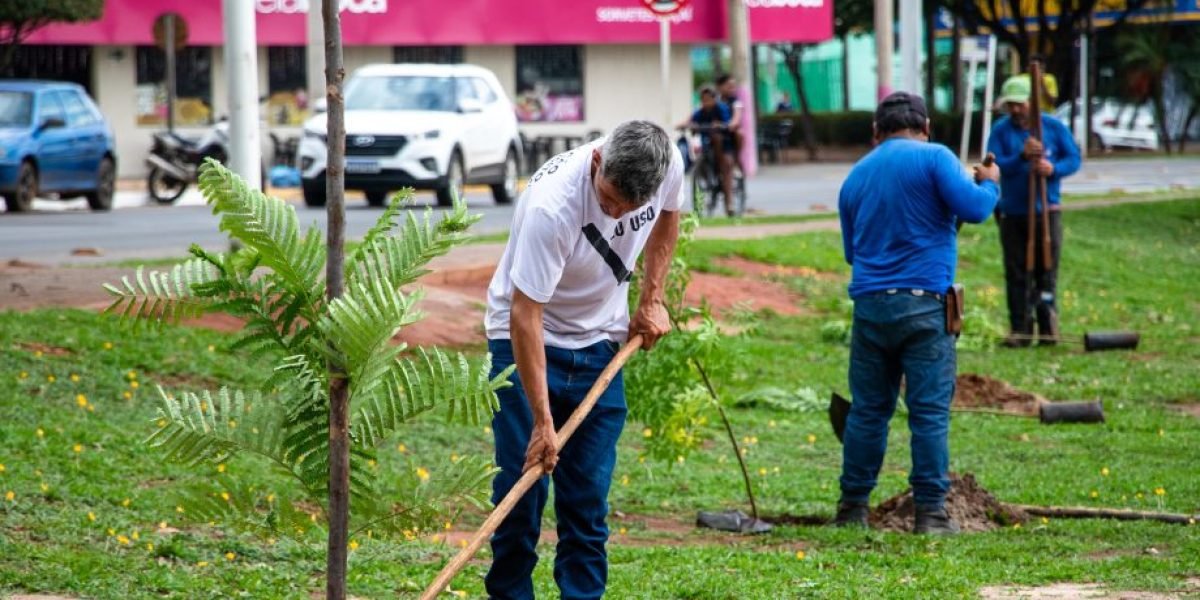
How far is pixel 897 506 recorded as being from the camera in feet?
26.2

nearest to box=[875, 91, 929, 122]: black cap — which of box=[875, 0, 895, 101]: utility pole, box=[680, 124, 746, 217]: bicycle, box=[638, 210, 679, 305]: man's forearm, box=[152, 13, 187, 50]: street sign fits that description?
box=[638, 210, 679, 305]: man's forearm

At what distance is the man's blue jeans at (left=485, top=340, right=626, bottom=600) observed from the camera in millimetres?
5543

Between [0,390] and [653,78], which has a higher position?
[653,78]

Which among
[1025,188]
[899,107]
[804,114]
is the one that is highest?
[804,114]

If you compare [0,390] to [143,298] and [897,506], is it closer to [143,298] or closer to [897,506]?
[897,506]

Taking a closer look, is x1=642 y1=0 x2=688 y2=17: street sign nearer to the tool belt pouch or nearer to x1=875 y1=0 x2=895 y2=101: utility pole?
x1=875 y1=0 x2=895 y2=101: utility pole

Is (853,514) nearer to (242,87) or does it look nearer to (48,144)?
(242,87)

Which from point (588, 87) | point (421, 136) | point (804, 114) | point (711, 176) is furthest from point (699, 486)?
point (804, 114)

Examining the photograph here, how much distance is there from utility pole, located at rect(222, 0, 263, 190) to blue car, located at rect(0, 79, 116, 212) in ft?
34.4

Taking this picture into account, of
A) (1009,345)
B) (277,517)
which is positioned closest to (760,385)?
(1009,345)

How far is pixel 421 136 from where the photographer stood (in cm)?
2295

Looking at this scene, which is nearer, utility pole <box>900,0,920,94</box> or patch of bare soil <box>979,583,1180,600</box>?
patch of bare soil <box>979,583,1180,600</box>

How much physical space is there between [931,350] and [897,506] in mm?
898

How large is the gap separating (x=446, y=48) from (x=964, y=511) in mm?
30720
